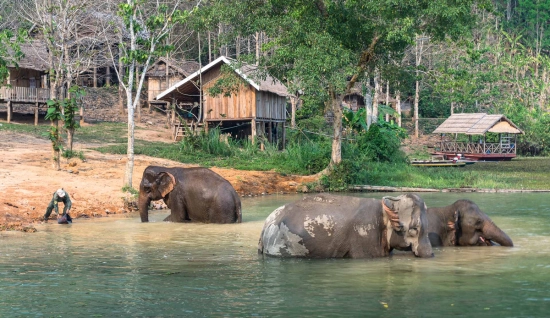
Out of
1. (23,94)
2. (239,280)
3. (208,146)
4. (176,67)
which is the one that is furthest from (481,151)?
(239,280)

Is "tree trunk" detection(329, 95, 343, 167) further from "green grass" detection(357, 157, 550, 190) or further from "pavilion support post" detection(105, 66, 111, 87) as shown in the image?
"pavilion support post" detection(105, 66, 111, 87)

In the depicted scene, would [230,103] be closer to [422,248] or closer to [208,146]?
[208,146]

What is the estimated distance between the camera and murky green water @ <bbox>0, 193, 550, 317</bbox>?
28.7ft

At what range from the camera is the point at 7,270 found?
11.0 meters

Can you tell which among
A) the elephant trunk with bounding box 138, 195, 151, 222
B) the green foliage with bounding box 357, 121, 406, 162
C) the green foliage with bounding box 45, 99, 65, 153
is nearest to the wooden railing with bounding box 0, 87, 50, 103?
the green foliage with bounding box 357, 121, 406, 162

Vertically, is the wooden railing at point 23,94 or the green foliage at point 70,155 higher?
the wooden railing at point 23,94

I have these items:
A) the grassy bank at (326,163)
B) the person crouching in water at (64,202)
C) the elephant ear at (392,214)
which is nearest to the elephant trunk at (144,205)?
the person crouching in water at (64,202)

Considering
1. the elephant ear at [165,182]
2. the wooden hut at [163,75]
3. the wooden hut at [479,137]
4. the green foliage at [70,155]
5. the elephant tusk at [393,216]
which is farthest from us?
the wooden hut at [163,75]

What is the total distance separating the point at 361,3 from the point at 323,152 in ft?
22.1

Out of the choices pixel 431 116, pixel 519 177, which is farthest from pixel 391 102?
pixel 519 177

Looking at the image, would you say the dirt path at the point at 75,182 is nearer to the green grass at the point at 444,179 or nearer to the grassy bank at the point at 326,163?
the grassy bank at the point at 326,163

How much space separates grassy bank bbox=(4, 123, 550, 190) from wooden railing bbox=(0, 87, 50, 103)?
8.30 meters

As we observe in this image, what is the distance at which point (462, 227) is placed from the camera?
1283 centimetres

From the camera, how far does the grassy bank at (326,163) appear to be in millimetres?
26797
